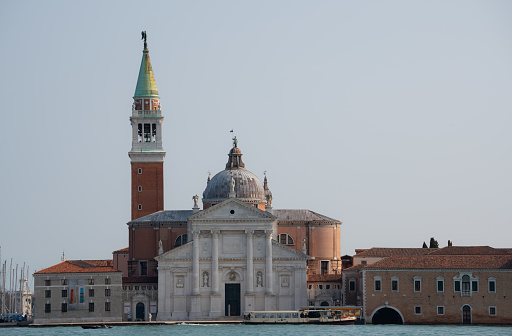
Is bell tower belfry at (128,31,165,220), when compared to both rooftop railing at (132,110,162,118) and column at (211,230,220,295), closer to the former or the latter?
rooftop railing at (132,110,162,118)

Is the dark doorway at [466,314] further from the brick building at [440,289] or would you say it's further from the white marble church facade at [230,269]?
the white marble church facade at [230,269]

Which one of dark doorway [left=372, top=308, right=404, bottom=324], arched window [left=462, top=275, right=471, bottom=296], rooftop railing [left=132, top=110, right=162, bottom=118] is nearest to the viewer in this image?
arched window [left=462, top=275, right=471, bottom=296]

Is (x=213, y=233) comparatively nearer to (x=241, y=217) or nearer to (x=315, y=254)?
(x=241, y=217)

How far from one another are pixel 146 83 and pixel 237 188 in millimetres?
14629

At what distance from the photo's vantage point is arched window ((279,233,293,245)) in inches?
3738

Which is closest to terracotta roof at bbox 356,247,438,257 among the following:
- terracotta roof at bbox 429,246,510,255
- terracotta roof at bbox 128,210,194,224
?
terracotta roof at bbox 429,246,510,255

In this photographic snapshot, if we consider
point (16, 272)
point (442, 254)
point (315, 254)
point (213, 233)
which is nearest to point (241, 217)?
point (213, 233)

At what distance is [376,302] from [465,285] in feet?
19.6

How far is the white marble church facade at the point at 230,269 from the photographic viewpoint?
88.8 m

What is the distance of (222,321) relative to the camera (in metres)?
87.0

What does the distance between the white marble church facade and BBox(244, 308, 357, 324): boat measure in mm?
2511

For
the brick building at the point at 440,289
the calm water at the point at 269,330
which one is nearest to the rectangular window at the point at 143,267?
the calm water at the point at 269,330

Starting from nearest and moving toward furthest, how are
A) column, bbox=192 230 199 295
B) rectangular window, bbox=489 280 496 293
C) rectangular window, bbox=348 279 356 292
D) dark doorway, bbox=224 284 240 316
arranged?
rectangular window, bbox=489 280 496 293 < column, bbox=192 230 199 295 < rectangular window, bbox=348 279 356 292 < dark doorway, bbox=224 284 240 316

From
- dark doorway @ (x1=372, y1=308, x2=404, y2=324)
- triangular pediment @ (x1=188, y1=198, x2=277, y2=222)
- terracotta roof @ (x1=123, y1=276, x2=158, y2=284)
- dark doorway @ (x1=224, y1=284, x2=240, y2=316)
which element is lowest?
dark doorway @ (x1=372, y1=308, x2=404, y2=324)
